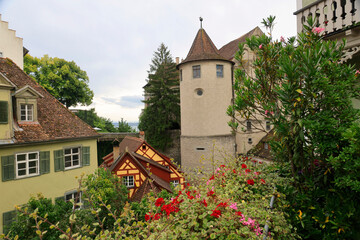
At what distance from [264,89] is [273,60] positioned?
578 millimetres

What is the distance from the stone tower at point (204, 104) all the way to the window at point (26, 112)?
11503 millimetres

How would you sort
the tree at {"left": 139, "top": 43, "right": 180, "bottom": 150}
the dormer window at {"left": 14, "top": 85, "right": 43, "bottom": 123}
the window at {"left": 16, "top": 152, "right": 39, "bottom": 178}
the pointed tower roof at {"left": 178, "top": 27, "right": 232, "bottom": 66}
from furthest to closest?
1. the tree at {"left": 139, "top": 43, "right": 180, "bottom": 150}
2. the pointed tower roof at {"left": 178, "top": 27, "right": 232, "bottom": 66}
3. the dormer window at {"left": 14, "top": 85, "right": 43, "bottom": 123}
4. the window at {"left": 16, "top": 152, "right": 39, "bottom": 178}

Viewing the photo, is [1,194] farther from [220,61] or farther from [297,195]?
[220,61]

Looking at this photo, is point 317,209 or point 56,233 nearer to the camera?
point 317,209

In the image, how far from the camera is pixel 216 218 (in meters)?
2.42

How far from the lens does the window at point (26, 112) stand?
32.5 ft

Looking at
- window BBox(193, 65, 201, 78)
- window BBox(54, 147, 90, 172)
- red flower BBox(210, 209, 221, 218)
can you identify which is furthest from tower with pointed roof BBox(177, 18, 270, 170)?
red flower BBox(210, 209, 221, 218)

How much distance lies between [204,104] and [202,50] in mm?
4811

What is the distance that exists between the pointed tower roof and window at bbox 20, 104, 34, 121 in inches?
475

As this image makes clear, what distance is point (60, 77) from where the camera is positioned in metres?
28.2

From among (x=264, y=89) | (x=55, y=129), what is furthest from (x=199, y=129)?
(x=264, y=89)

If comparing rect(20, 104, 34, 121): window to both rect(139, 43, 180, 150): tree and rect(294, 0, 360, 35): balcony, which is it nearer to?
rect(294, 0, 360, 35): balcony

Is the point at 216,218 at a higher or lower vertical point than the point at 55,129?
lower

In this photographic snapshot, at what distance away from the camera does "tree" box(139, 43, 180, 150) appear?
23.0 m
